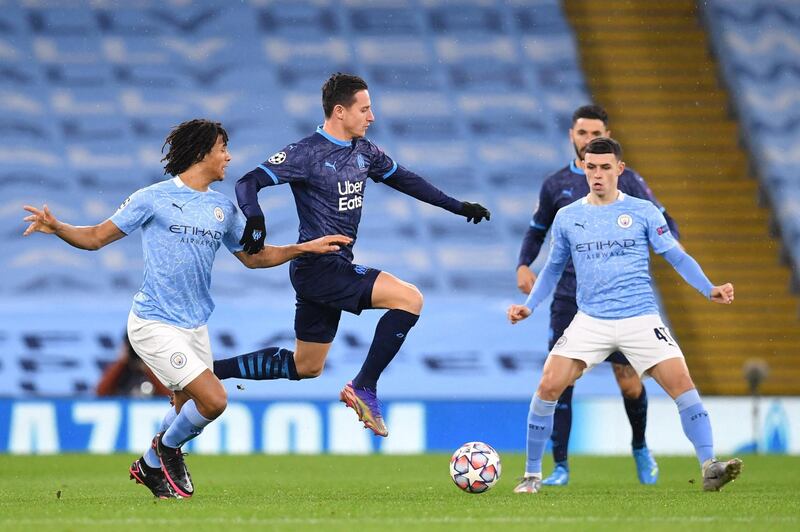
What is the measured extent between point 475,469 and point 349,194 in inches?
63.5

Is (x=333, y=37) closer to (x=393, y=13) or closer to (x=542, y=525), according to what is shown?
(x=393, y=13)

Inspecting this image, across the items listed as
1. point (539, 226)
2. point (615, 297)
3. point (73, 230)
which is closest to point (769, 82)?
point (539, 226)

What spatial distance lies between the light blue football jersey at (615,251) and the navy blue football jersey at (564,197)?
91cm

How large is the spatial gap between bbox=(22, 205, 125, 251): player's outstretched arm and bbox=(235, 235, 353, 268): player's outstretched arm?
75 cm

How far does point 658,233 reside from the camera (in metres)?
7.75

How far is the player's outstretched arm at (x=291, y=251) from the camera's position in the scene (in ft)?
24.2

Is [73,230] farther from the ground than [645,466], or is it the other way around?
[73,230]

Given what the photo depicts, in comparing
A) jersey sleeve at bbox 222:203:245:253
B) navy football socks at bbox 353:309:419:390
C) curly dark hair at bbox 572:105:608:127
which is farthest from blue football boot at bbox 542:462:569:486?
jersey sleeve at bbox 222:203:245:253

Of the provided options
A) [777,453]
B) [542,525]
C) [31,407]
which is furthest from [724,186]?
[542,525]

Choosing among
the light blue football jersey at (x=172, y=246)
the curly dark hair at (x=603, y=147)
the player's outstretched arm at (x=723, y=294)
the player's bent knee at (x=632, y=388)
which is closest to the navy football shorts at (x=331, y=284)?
the light blue football jersey at (x=172, y=246)

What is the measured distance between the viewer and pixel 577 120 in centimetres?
897

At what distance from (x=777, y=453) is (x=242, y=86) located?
322 inches

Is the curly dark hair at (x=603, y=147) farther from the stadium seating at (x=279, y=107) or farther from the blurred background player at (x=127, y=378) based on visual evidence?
the stadium seating at (x=279, y=107)

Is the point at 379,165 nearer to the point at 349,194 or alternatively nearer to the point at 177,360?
the point at 349,194
